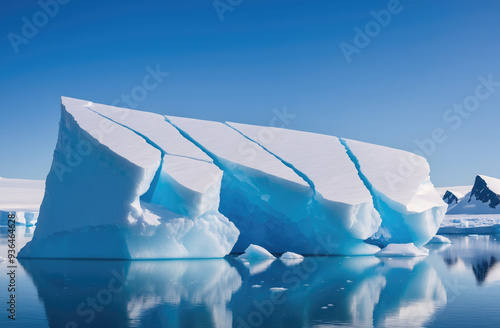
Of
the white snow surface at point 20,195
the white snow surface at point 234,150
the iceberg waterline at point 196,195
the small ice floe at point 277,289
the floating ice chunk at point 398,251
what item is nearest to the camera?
the small ice floe at point 277,289

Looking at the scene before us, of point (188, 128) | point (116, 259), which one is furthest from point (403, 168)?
point (116, 259)

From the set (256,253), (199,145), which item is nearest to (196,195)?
(199,145)

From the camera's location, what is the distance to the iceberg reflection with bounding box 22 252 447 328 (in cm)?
607

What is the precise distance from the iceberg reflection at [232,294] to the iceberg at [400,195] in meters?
2.02

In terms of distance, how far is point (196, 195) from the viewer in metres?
11.3

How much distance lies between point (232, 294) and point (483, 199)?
119 feet

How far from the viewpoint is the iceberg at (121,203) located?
11.2 meters

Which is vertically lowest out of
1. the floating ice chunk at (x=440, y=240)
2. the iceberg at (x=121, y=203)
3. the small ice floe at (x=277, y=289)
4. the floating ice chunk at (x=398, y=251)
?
the floating ice chunk at (x=440, y=240)

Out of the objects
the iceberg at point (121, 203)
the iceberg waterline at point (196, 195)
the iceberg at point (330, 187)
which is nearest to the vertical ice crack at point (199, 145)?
the iceberg waterline at point (196, 195)

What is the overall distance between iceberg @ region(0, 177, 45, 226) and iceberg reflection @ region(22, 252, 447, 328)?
88.2ft

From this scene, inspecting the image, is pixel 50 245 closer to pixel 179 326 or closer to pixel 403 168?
pixel 179 326

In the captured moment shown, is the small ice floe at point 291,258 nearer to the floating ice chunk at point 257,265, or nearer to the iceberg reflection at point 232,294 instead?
the floating ice chunk at point 257,265

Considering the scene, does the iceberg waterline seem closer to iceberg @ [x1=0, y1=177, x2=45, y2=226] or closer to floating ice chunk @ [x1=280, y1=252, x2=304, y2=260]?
floating ice chunk @ [x1=280, y1=252, x2=304, y2=260]

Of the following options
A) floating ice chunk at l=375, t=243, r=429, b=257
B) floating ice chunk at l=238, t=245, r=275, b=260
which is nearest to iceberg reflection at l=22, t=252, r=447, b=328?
floating ice chunk at l=238, t=245, r=275, b=260
